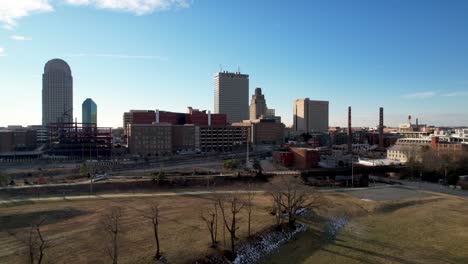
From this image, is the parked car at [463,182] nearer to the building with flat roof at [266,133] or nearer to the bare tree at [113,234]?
the bare tree at [113,234]

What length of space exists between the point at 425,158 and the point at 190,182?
55.7m

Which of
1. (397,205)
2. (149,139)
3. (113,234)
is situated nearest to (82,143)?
(149,139)

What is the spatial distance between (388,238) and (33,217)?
1365 inches

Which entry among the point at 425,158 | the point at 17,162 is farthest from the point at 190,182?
the point at 17,162

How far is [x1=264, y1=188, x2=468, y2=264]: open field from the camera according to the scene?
1015 inches

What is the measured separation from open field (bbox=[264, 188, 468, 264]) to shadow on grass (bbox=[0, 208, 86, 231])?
836 inches

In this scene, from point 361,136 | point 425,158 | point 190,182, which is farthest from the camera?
point 361,136

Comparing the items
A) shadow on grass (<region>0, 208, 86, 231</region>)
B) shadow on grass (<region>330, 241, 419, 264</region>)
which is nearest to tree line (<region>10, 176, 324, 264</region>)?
shadow on grass (<region>0, 208, 86, 231</region>)

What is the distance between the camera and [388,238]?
99.6 ft

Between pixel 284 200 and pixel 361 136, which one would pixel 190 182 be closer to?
pixel 284 200

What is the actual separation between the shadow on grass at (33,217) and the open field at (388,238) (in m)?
21.2

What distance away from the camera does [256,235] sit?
28.7 metres

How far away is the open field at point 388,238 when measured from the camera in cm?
2579

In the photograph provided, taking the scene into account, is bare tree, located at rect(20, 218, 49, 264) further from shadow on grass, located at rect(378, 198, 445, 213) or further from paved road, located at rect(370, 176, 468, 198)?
paved road, located at rect(370, 176, 468, 198)
